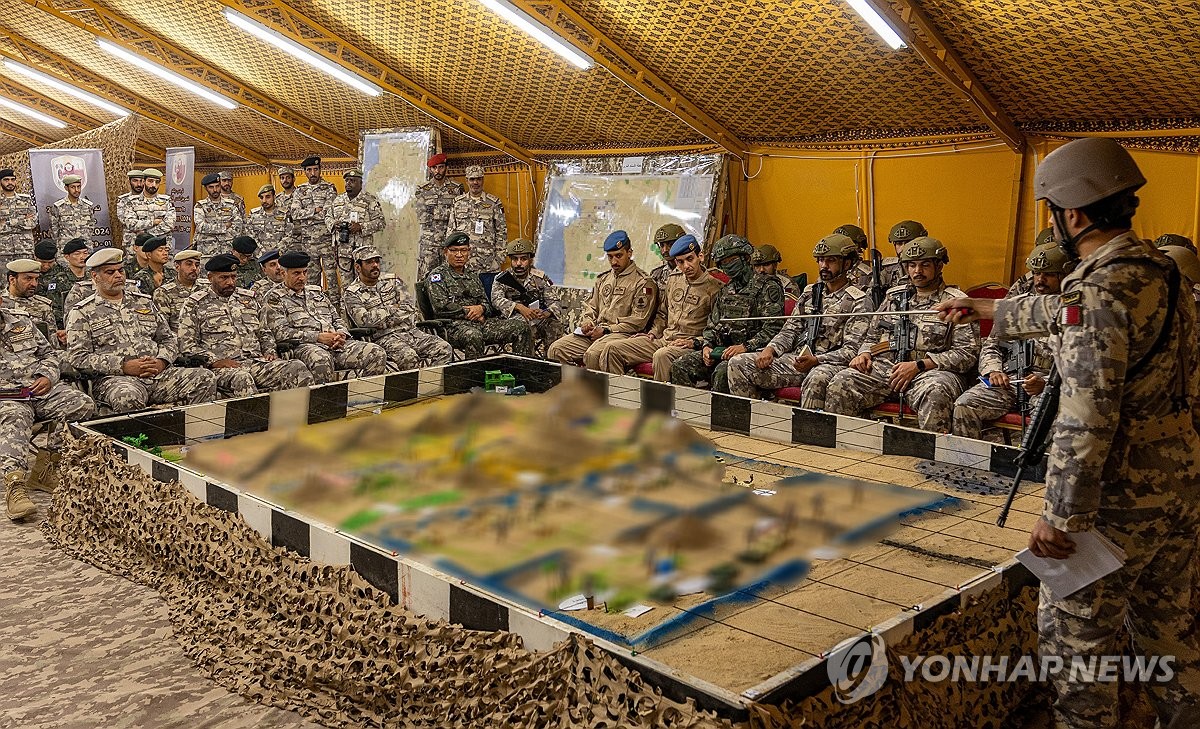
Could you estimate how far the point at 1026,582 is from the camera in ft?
9.06

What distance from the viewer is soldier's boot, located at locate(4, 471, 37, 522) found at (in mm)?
4582

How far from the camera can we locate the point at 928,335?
532cm

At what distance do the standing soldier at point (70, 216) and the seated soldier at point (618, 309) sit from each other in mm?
6021

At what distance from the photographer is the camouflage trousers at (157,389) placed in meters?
5.41

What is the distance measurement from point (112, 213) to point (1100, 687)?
35.6ft

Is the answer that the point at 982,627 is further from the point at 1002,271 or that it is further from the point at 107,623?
the point at 1002,271

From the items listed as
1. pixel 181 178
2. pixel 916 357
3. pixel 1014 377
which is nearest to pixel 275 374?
pixel 916 357

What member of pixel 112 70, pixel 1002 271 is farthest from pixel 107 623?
pixel 112 70

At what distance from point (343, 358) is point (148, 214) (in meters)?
5.06

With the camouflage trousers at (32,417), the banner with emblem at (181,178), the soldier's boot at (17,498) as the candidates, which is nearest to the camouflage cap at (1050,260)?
the camouflage trousers at (32,417)

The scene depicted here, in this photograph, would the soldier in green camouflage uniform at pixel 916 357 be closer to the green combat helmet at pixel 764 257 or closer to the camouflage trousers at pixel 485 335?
the green combat helmet at pixel 764 257

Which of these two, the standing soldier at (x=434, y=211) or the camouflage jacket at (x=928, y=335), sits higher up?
the standing soldier at (x=434, y=211)

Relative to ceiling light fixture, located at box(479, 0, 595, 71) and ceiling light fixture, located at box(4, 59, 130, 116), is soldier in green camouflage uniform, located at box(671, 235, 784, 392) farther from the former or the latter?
ceiling light fixture, located at box(4, 59, 130, 116)

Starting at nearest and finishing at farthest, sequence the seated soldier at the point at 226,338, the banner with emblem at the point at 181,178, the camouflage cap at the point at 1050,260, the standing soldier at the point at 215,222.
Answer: the camouflage cap at the point at 1050,260, the seated soldier at the point at 226,338, the standing soldier at the point at 215,222, the banner with emblem at the point at 181,178
